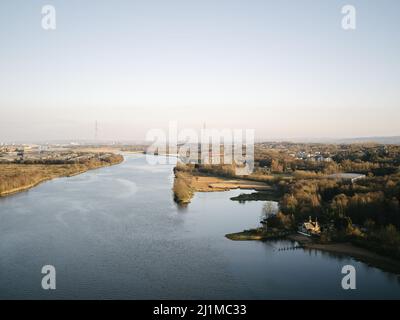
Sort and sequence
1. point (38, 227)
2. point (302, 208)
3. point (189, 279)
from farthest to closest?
point (302, 208) → point (38, 227) → point (189, 279)

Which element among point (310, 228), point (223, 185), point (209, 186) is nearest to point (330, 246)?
point (310, 228)

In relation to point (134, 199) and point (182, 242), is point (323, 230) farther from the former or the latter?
point (134, 199)

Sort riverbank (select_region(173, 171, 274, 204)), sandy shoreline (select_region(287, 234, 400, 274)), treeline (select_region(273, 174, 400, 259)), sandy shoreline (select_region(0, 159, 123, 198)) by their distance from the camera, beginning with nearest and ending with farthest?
sandy shoreline (select_region(287, 234, 400, 274)) < treeline (select_region(273, 174, 400, 259)) < riverbank (select_region(173, 171, 274, 204)) < sandy shoreline (select_region(0, 159, 123, 198))

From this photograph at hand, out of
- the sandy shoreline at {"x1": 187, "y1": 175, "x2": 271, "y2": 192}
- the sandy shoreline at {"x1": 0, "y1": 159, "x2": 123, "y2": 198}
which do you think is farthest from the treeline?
the sandy shoreline at {"x1": 0, "y1": 159, "x2": 123, "y2": 198}

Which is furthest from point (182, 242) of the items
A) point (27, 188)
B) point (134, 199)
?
point (27, 188)

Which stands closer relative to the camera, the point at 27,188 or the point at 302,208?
the point at 302,208

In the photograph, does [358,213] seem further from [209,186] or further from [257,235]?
[209,186]

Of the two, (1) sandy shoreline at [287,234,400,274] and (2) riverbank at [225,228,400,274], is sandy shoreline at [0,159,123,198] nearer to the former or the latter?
(2) riverbank at [225,228,400,274]

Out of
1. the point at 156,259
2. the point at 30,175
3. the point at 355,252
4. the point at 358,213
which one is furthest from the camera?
the point at 30,175

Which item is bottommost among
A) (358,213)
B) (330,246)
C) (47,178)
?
(330,246)
